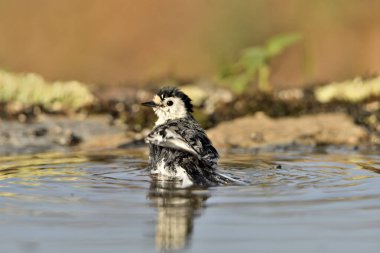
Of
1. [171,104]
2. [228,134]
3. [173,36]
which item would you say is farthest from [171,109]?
[173,36]

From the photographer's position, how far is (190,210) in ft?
24.1

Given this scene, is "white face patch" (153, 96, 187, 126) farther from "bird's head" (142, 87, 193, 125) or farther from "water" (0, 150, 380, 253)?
"water" (0, 150, 380, 253)

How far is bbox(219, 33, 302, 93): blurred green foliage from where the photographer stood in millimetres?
15570

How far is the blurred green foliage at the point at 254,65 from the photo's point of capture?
15.6m

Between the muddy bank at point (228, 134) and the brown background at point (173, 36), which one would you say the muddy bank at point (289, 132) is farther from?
the brown background at point (173, 36)

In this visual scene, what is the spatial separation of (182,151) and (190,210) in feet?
7.03

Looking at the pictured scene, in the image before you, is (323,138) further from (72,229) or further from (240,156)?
(72,229)

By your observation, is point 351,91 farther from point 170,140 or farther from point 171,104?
point 170,140

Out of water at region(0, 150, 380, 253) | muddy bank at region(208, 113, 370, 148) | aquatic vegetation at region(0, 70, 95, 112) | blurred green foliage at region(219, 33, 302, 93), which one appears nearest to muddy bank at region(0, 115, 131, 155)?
aquatic vegetation at region(0, 70, 95, 112)

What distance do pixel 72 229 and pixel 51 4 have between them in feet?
56.0

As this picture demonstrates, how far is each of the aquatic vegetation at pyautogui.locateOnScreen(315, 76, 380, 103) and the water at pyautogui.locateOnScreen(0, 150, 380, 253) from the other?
5.00 m

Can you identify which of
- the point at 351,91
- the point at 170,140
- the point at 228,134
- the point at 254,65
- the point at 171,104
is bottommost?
the point at 170,140

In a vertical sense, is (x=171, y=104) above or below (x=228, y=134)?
above

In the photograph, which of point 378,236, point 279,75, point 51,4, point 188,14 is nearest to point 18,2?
point 51,4
